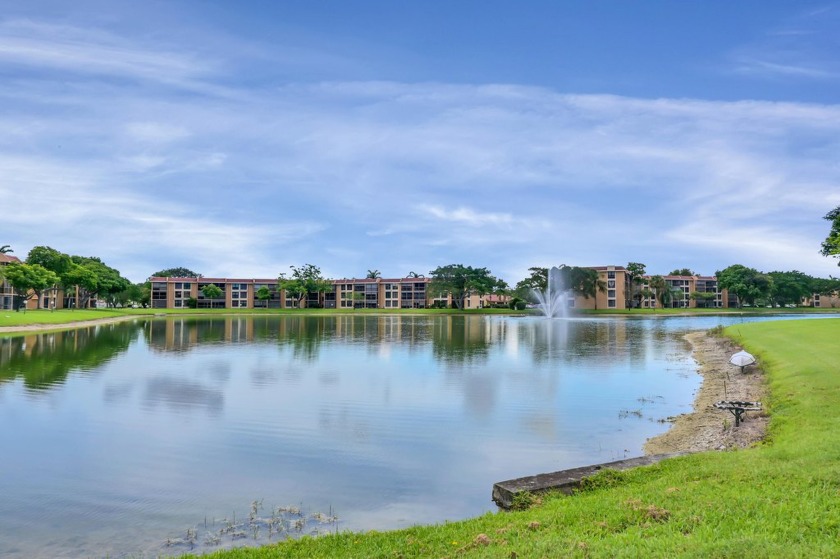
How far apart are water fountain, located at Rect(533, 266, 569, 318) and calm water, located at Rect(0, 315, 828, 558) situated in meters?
93.0

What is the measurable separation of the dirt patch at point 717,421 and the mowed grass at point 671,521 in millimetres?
3028

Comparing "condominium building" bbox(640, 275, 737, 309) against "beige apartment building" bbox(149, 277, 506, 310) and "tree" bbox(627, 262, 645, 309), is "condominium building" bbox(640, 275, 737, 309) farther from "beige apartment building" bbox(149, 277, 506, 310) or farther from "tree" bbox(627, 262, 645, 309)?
"beige apartment building" bbox(149, 277, 506, 310)

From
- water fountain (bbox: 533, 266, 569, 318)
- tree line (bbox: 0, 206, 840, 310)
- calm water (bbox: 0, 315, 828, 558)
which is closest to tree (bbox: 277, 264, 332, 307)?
tree line (bbox: 0, 206, 840, 310)

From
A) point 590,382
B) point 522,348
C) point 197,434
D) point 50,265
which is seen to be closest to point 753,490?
point 197,434

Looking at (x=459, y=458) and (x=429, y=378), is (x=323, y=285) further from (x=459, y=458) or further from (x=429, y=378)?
(x=459, y=458)

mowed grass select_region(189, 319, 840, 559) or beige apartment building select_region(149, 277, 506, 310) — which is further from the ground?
beige apartment building select_region(149, 277, 506, 310)

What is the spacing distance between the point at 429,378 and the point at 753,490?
62.6 ft

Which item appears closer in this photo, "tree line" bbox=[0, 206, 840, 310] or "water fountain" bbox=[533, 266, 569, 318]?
"tree line" bbox=[0, 206, 840, 310]

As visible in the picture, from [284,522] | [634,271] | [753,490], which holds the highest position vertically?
[634,271]

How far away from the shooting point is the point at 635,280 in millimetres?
143750

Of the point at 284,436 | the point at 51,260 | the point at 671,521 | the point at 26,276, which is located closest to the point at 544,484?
the point at 671,521

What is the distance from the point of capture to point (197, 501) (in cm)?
1107

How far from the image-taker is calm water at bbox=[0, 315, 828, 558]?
411 inches

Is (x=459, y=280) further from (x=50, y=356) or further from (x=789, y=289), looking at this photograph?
(x=50, y=356)
